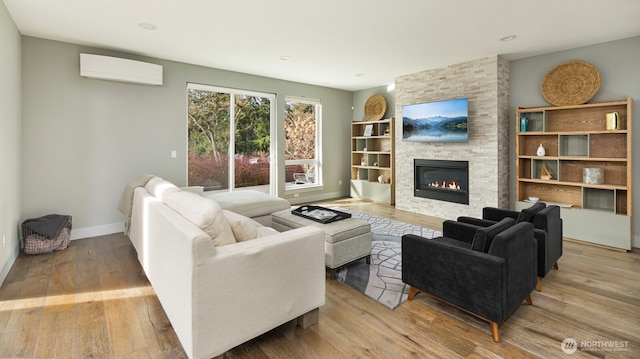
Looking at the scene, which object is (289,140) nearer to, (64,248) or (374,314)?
(64,248)

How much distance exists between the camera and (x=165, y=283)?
205 centimetres

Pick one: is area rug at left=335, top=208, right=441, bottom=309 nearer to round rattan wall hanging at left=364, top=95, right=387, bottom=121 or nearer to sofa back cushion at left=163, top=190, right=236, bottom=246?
sofa back cushion at left=163, top=190, right=236, bottom=246

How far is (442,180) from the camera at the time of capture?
552 centimetres

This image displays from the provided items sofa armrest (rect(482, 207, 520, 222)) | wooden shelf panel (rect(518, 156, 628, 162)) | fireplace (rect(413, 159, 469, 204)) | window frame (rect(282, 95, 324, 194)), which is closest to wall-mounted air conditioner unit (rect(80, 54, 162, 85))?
window frame (rect(282, 95, 324, 194))

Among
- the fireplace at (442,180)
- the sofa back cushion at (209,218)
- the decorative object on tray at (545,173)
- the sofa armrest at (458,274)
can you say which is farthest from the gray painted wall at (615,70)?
the sofa back cushion at (209,218)

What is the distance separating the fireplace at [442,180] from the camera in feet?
17.1

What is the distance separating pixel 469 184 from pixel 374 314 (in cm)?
348

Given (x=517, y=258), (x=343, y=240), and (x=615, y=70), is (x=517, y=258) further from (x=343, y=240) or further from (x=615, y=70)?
(x=615, y=70)

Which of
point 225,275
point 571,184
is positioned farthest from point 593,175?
point 225,275

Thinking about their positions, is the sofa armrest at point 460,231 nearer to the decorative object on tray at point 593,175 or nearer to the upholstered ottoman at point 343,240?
the upholstered ottoman at point 343,240

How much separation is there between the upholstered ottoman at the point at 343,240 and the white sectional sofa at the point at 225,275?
741mm

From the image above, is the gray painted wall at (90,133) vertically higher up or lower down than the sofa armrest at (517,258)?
higher up

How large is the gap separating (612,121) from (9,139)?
668 centimetres

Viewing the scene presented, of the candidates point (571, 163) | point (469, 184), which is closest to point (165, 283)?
point (469, 184)
